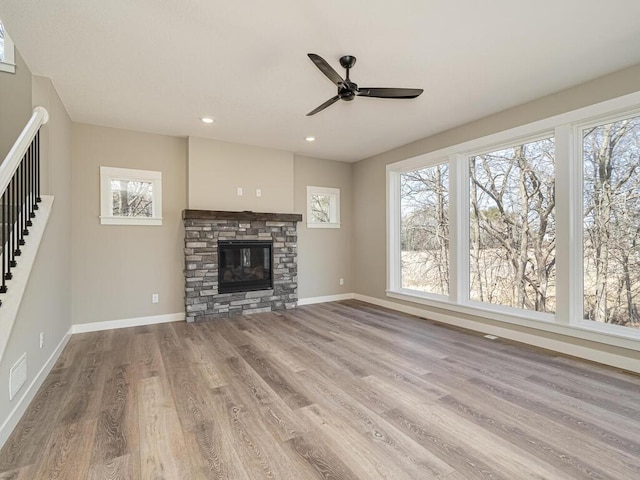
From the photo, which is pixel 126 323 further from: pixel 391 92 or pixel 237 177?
pixel 391 92

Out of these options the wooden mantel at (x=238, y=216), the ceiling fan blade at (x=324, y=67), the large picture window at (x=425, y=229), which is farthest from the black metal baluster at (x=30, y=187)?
the large picture window at (x=425, y=229)

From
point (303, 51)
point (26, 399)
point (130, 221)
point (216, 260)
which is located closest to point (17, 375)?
point (26, 399)

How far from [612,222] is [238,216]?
446cm

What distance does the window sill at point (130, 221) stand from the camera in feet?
13.8

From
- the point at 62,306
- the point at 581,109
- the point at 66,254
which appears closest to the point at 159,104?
the point at 66,254

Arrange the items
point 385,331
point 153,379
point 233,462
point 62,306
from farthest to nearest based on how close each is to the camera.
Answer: point 385,331
point 62,306
point 153,379
point 233,462

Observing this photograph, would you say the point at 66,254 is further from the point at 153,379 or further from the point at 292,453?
the point at 292,453

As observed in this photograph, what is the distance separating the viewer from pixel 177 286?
4.66 m

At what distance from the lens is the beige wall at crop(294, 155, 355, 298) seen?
5748mm

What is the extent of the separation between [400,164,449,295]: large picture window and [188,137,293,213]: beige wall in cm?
202

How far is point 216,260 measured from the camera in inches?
186

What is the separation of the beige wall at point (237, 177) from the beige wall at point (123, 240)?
0.22m

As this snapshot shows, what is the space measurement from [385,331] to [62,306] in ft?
12.2

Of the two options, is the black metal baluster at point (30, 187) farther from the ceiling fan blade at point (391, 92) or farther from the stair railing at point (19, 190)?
the ceiling fan blade at point (391, 92)
